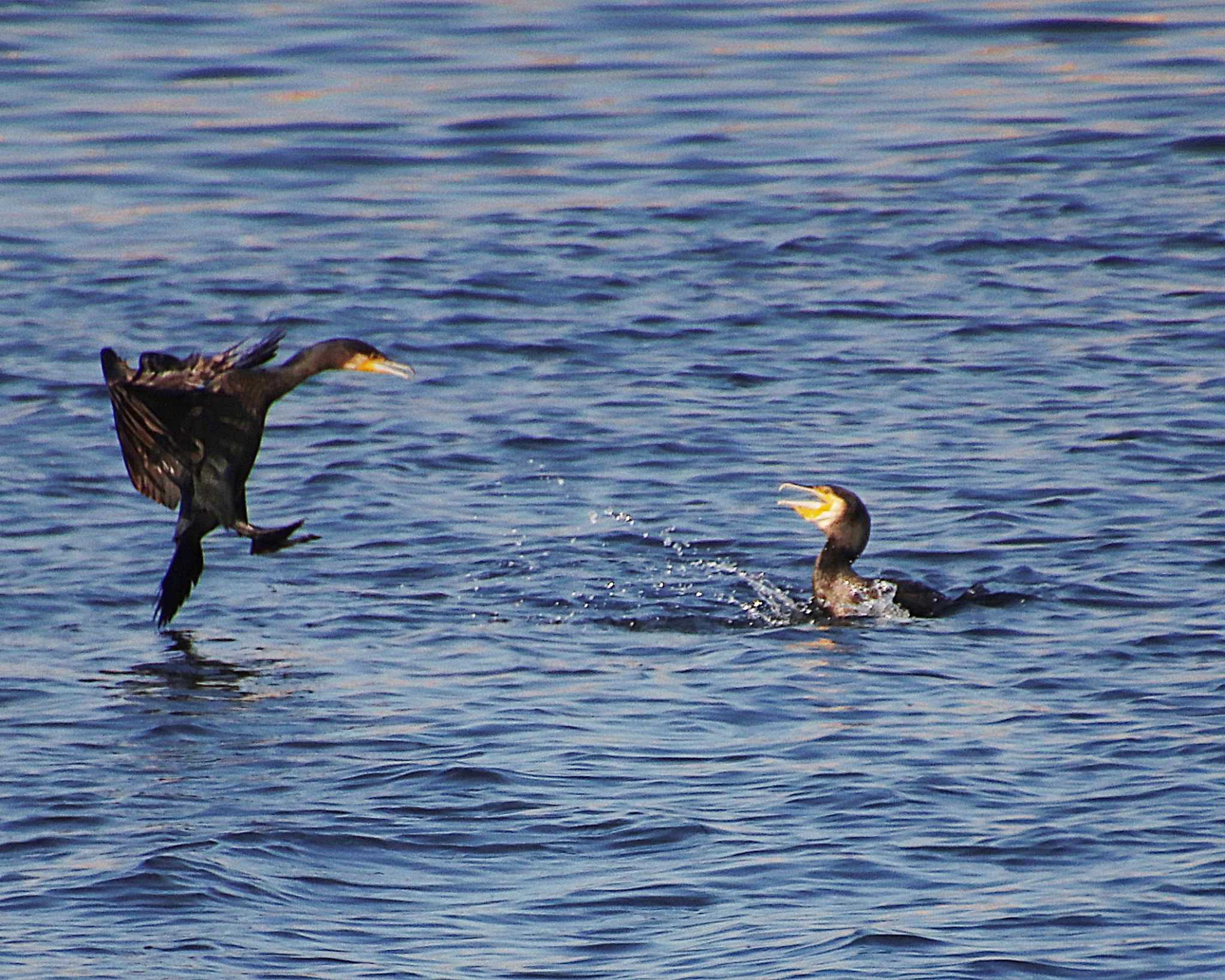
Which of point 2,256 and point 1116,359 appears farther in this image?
point 2,256

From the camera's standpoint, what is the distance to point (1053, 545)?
32.9ft

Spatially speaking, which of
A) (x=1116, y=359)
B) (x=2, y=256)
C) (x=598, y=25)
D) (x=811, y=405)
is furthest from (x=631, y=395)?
(x=598, y=25)

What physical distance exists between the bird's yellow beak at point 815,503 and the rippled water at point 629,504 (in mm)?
349

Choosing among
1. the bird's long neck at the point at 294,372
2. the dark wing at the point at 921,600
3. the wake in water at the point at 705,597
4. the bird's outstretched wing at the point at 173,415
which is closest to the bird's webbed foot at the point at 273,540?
the bird's outstretched wing at the point at 173,415

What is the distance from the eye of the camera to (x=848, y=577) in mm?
9539

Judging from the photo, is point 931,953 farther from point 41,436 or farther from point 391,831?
point 41,436

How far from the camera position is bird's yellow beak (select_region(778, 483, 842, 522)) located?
9883mm

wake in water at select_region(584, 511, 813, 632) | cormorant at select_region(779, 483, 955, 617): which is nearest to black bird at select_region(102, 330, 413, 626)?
wake in water at select_region(584, 511, 813, 632)

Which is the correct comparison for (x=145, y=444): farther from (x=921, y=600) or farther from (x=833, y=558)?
(x=921, y=600)

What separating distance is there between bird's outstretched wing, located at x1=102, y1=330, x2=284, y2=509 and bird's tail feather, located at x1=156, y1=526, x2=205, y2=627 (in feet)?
0.53

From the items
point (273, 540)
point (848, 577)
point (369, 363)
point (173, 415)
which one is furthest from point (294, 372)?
point (848, 577)

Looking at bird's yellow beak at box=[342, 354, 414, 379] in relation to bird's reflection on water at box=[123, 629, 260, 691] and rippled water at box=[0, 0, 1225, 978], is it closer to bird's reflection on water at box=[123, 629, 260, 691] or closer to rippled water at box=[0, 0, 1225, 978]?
rippled water at box=[0, 0, 1225, 978]

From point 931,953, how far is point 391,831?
1710 millimetres

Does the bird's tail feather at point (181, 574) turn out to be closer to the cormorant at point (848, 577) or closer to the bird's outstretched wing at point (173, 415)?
the bird's outstretched wing at point (173, 415)
